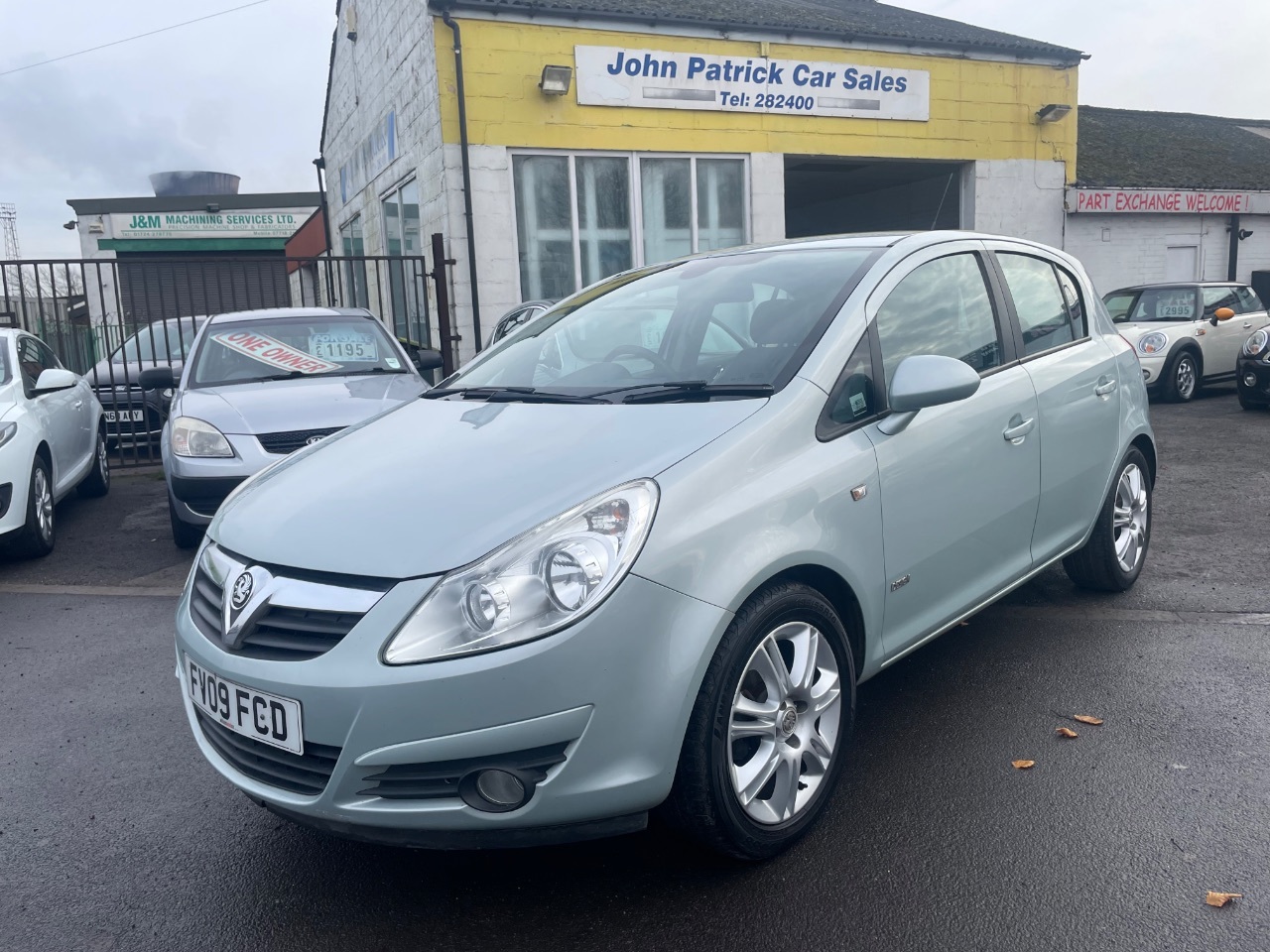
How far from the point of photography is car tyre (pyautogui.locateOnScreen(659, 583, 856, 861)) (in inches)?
94.6

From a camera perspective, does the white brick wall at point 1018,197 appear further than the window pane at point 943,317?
Yes

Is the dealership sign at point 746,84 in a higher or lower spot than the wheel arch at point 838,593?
higher

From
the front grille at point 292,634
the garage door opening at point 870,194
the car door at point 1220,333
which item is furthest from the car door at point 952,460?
the car door at point 1220,333

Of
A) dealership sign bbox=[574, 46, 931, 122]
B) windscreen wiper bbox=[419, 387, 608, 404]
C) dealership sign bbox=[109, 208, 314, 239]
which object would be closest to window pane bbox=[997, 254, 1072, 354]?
windscreen wiper bbox=[419, 387, 608, 404]

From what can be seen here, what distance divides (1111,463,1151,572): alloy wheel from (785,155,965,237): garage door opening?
29.7ft

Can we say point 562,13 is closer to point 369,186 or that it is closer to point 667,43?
point 667,43

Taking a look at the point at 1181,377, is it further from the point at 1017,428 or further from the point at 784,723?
the point at 784,723

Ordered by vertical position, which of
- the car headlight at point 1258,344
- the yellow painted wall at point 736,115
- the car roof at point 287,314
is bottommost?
the car headlight at point 1258,344

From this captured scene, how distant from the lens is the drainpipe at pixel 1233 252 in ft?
61.4

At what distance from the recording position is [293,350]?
7.32m

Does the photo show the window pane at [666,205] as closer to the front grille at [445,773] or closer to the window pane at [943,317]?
the window pane at [943,317]

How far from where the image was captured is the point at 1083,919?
2.36 meters

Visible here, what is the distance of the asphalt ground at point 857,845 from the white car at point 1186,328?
31.2 ft

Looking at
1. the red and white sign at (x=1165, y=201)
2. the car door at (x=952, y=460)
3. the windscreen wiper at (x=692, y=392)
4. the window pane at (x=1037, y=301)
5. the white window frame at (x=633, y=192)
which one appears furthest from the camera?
the red and white sign at (x=1165, y=201)
